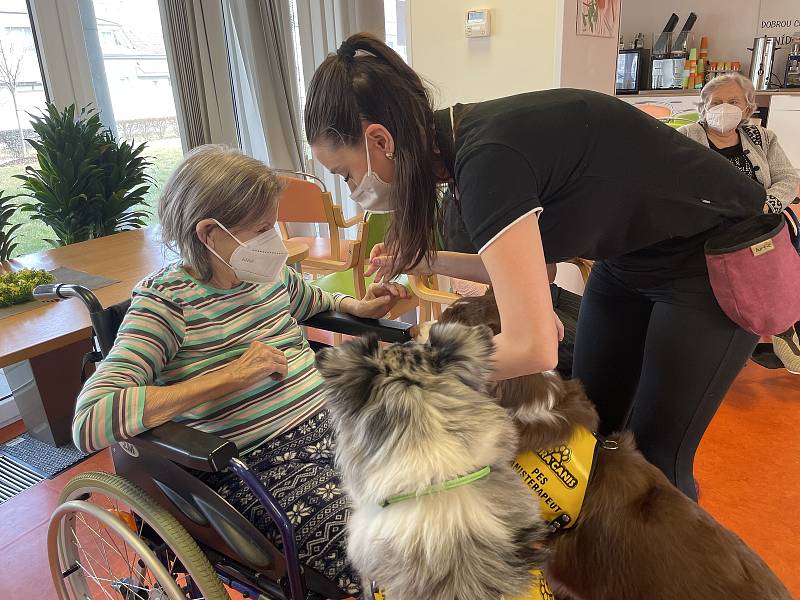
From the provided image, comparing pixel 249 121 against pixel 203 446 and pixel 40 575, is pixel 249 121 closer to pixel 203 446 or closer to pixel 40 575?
pixel 40 575

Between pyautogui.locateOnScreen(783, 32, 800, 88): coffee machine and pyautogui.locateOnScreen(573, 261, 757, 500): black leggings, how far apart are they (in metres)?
5.69

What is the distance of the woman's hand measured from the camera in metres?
1.62

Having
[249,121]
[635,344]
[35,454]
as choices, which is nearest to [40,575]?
[35,454]

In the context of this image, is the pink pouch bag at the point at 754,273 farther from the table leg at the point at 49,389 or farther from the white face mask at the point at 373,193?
the table leg at the point at 49,389

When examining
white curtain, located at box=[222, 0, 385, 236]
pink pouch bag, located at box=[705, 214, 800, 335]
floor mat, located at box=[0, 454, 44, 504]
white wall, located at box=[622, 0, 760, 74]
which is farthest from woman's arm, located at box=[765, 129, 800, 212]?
Answer: white wall, located at box=[622, 0, 760, 74]

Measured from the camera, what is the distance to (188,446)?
1001 millimetres

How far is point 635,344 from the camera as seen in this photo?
1.44 m

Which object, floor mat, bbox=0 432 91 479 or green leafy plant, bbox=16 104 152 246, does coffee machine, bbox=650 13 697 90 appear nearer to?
green leafy plant, bbox=16 104 152 246

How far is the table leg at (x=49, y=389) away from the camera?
250 centimetres

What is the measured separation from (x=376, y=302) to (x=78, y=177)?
1735 millimetres

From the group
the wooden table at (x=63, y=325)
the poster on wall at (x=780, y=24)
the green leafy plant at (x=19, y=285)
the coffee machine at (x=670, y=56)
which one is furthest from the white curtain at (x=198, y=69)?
the poster on wall at (x=780, y=24)

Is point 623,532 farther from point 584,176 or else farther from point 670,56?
point 670,56

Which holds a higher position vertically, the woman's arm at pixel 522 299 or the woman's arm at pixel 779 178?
the woman's arm at pixel 522 299

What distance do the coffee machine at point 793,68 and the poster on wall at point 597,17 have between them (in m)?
3.30
